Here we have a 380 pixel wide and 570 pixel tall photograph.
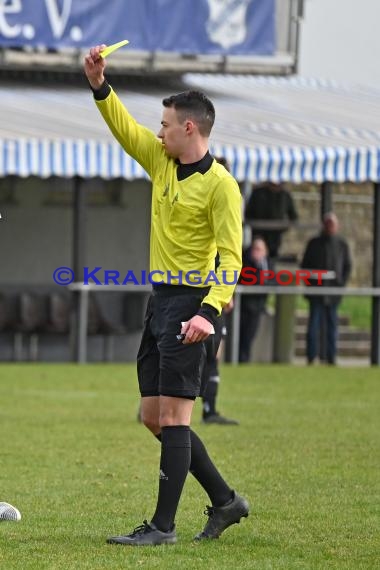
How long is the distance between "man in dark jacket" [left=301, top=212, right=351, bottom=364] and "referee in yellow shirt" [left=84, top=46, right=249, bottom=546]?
14.7m

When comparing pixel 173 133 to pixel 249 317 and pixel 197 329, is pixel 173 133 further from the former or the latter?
pixel 249 317

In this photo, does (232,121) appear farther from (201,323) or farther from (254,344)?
(201,323)

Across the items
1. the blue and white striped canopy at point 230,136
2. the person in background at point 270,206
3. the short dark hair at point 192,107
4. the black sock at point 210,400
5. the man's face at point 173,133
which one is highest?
the blue and white striped canopy at point 230,136

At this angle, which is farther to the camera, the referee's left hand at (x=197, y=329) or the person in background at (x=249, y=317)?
the person in background at (x=249, y=317)

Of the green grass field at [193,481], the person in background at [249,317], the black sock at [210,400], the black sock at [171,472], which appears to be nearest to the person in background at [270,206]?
the person in background at [249,317]

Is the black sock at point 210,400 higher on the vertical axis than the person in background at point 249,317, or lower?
lower

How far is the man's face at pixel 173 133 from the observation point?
7254mm

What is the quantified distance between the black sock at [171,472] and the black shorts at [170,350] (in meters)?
0.19

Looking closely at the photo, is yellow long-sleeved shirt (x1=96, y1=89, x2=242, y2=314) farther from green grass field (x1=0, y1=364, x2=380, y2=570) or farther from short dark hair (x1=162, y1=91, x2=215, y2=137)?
green grass field (x1=0, y1=364, x2=380, y2=570)

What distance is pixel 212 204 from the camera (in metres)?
7.19

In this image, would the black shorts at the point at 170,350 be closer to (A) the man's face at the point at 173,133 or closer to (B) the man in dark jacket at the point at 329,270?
(A) the man's face at the point at 173,133

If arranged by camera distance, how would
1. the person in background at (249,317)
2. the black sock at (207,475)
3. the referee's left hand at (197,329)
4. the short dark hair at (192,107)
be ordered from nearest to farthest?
the referee's left hand at (197,329) → the short dark hair at (192,107) → the black sock at (207,475) → the person in background at (249,317)

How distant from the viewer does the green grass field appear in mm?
7062

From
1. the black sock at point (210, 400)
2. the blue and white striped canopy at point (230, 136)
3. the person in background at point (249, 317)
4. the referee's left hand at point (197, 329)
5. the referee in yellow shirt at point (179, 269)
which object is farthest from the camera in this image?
the person in background at point (249, 317)
